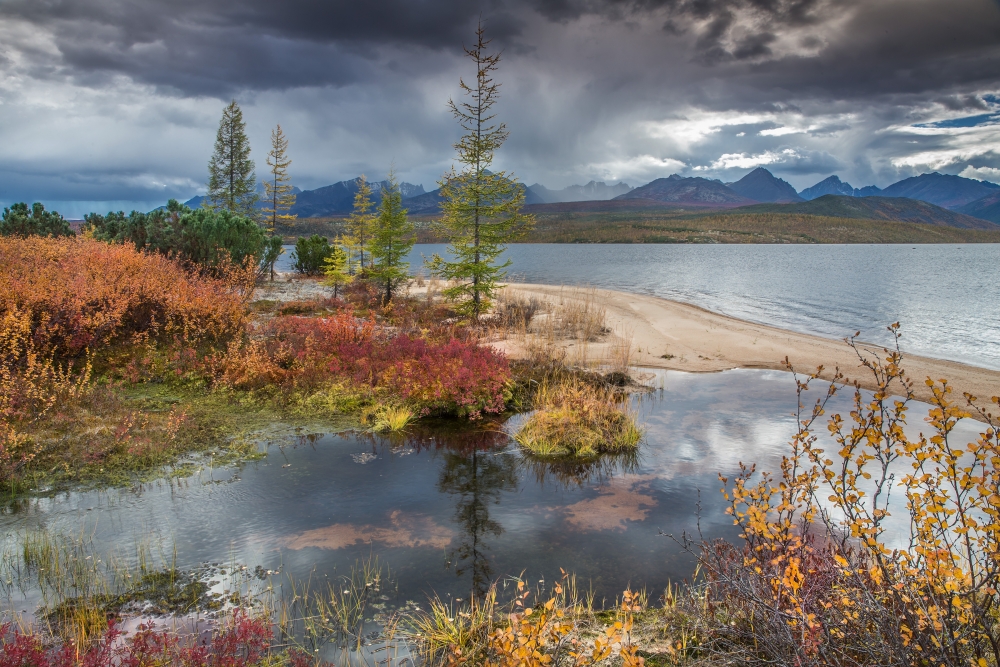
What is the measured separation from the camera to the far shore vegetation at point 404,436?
131 inches

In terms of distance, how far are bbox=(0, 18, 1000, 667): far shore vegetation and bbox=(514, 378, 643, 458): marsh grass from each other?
0.05 meters

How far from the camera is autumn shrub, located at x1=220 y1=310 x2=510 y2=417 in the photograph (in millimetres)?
11172

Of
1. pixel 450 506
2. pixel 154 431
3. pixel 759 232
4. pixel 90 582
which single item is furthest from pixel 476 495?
pixel 759 232

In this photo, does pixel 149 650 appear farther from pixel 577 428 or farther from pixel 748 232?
pixel 748 232

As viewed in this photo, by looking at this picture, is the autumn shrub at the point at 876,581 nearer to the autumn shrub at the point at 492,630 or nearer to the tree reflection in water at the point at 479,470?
the autumn shrub at the point at 492,630

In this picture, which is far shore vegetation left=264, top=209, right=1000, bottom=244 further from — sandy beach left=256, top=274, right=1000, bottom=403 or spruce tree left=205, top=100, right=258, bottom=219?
sandy beach left=256, top=274, right=1000, bottom=403

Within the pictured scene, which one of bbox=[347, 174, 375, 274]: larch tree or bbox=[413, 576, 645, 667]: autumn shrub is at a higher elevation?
bbox=[347, 174, 375, 274]: larch tree

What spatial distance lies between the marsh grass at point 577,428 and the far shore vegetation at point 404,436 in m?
0.05

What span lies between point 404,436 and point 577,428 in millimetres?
3233

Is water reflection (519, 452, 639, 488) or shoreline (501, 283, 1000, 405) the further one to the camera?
shoreline (501, 283, 1000, 405)

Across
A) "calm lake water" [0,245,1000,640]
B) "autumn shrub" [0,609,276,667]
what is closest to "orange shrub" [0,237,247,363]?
"calm lake water" [0,245,1000,640]

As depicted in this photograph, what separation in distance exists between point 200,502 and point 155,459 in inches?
69.7

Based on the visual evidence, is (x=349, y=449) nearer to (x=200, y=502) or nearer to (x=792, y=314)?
(x=200, y=502)

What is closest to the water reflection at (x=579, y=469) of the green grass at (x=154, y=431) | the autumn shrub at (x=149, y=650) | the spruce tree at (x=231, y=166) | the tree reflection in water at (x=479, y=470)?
the tree reflection in water at (x=479, y=470)
